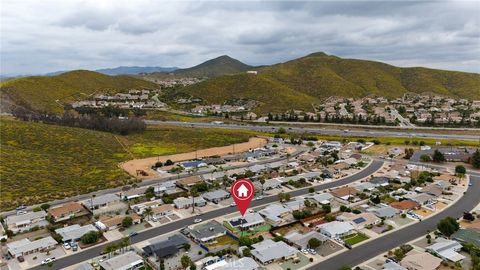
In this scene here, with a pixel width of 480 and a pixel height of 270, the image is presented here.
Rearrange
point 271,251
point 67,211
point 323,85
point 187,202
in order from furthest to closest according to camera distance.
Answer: point 323,85, point 187,202, point 67,211, point 271,251

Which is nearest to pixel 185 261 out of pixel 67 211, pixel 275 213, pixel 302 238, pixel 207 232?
pixel 207 232

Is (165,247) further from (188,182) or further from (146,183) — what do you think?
(146,183)

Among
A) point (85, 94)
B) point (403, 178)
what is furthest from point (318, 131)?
point (85, 94)

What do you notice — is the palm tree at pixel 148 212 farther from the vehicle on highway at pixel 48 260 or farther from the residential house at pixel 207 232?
the vehicle on highway at pixel 48 260

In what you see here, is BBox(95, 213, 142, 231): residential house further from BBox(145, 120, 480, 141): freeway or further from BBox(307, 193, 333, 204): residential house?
BBox(145, 120, 480, 141): freeway

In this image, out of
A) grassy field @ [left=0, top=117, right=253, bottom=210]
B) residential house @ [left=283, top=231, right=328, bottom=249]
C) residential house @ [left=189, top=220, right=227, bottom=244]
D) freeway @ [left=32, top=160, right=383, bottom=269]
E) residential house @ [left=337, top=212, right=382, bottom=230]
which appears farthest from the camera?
grassy field @ [left=0, top=117, right=253, bottom=210]

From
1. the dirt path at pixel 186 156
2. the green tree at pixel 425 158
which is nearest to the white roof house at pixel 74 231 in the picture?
the dirt path at pixel 186 156

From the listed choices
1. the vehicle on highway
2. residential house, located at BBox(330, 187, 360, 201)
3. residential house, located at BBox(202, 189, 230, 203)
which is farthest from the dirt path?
residential house, located at BBox(330, 187, 360, 201)
